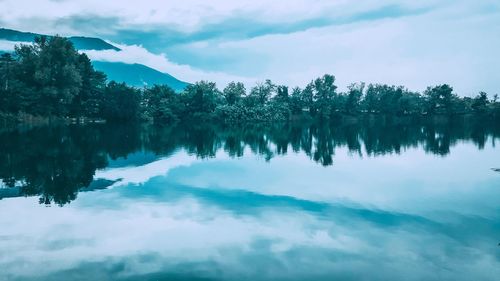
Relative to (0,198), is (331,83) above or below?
above

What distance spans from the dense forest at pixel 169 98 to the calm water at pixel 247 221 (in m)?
46.2

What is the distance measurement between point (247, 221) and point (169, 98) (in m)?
80.7

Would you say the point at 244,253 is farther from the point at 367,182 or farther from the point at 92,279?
the point at 367,182

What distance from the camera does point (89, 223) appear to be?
1124 centimetres

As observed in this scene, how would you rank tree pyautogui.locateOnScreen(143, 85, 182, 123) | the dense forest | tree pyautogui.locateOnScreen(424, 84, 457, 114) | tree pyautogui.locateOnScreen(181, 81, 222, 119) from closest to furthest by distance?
1. the dense forest
2. tree pyautogui.locateOnScreen(143, 85, 182, 123)
3. tree pyautogui.locateOnScreen(181, 81, 222, 119)
4. tree pyautogui.locateOnScreen(424, 84, 457, 114)

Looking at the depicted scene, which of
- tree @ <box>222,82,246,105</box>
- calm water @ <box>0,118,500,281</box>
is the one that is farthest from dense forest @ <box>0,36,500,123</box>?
calm water @ <box>0,118,500,281</box>

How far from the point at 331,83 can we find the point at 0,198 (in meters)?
100

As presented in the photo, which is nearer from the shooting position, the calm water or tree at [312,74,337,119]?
the calm water

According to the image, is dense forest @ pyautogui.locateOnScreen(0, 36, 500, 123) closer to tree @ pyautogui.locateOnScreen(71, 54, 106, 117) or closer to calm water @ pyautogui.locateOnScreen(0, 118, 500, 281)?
tree @ pyautogui.locateOnScreen(71, 54, 106, 117)

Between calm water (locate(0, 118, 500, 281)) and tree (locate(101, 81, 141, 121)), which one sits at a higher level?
tree (locate(101, 81, 141, 121))

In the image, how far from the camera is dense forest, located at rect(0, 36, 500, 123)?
63.8 metres

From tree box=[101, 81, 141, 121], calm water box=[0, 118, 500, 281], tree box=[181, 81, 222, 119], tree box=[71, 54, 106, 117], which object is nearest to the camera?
calm water box=[0, 118, 500, 281]

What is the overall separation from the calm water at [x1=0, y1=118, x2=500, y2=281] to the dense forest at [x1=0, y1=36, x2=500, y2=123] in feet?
152

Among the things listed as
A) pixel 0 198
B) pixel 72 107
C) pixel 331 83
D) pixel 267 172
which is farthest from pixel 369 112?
pixel 0 198
